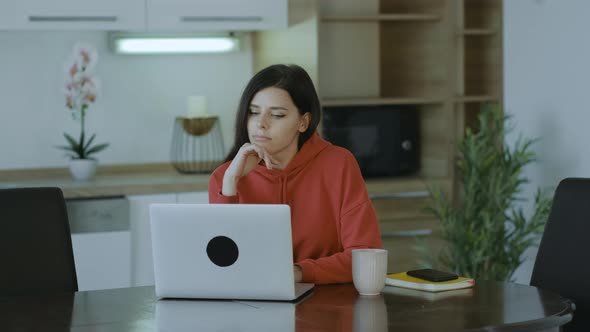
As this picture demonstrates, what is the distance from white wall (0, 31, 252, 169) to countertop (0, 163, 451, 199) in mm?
43

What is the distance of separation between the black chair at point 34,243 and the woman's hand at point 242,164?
0.46 m

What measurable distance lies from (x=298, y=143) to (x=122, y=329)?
0.98 metres

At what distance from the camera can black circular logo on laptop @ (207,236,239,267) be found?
2324mm

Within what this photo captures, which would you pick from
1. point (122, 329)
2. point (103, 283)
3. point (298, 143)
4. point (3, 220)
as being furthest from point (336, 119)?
point (122, 329)

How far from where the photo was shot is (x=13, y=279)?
270 centimetres

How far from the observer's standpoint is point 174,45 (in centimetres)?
480

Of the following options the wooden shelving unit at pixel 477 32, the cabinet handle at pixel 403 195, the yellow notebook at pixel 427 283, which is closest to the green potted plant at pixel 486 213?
the cabinet handle at pixel 403 195

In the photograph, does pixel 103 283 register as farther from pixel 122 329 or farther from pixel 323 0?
pixel 122 329

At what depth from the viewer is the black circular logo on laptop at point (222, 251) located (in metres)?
2.32

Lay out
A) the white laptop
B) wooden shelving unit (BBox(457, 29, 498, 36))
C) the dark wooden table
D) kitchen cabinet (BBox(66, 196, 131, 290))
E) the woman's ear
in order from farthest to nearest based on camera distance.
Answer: wooden shelving unit (BBox(457, 29, 498, 36))
kitchen cabinet (BBox(66, 196, 131, 290))
the woman's ear
the white laptop
the dark wooden table

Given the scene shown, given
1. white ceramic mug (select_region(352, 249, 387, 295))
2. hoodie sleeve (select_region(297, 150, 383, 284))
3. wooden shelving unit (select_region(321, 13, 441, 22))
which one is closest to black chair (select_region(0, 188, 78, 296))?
hoodie sleeve (select_region(297, 150, 383, 284))

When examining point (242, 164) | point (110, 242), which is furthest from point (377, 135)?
point (242, 164)

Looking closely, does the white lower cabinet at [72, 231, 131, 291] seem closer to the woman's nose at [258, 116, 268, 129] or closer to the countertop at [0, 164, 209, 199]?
the countertop at [0, 164, 209, 199]

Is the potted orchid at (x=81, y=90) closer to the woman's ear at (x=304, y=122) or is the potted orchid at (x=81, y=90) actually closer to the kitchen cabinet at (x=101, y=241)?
the kitchen cabinet at (x=101, y=241)
